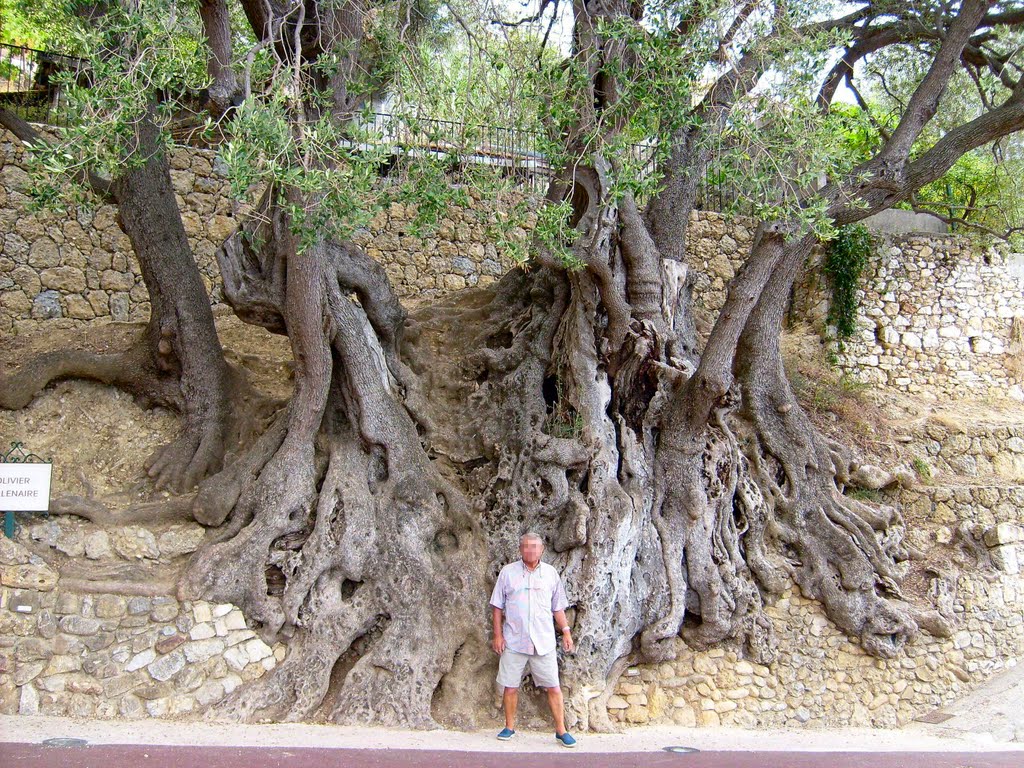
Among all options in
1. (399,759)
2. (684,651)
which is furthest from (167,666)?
(684,651)

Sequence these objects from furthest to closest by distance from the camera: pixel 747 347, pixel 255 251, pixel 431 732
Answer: pixel 747 347
pixel 255 251
pixel 431 732

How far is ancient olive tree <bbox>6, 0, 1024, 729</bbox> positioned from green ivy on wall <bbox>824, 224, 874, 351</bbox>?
377 cm

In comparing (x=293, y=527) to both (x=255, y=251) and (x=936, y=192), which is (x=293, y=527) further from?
(x=936, y=192)

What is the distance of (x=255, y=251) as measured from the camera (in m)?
7.95

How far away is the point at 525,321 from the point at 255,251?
9.55 feet

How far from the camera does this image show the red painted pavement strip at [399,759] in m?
5.38

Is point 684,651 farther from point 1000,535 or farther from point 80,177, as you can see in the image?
point 80,177

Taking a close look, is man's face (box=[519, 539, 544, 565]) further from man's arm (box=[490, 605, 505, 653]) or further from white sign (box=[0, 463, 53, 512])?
white sign (box=[0, 463, 53, 512])

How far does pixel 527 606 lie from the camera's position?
6.45 meters

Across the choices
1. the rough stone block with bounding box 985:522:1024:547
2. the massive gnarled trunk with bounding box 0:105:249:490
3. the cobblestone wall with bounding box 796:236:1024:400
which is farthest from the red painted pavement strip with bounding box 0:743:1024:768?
the cobblestone wall with bounding box 796:236:1024:400

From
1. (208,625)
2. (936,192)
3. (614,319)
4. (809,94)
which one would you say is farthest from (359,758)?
(936,192)

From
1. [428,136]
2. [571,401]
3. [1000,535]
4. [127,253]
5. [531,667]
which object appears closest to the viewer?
[531,667]

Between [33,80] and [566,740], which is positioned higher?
[33,80]

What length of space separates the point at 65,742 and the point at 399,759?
86.1 inches
